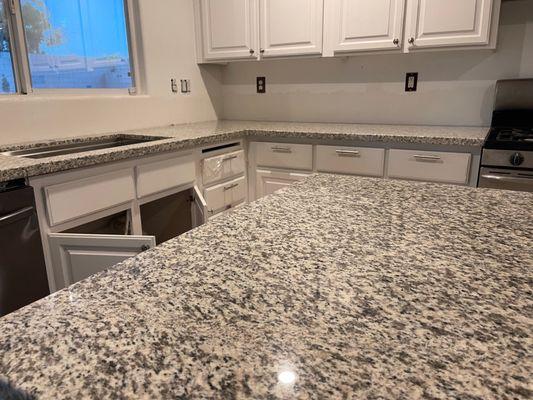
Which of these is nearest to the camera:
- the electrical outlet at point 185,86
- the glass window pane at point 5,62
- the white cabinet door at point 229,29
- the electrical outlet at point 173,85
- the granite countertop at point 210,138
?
the granite countertop at point 210,138

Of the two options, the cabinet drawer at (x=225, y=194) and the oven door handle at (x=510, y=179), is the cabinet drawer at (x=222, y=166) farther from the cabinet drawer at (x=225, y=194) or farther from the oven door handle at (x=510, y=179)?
the oven door handle at (x=510, y=179)

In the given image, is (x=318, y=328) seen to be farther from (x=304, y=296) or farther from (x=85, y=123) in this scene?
(x=85, y=123)

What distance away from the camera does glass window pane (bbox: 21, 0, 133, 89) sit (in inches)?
85.7

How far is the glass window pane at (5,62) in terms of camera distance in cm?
204

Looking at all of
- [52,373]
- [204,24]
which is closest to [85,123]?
[204,24]

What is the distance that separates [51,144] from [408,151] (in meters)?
1.95

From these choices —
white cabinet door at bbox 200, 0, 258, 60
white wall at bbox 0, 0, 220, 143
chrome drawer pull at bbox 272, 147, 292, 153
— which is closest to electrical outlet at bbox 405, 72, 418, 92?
chrome drawer pull at bbox 272, 147, 292, 153

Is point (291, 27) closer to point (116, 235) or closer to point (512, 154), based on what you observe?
A: point (512, 154)

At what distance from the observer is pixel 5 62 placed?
207cm

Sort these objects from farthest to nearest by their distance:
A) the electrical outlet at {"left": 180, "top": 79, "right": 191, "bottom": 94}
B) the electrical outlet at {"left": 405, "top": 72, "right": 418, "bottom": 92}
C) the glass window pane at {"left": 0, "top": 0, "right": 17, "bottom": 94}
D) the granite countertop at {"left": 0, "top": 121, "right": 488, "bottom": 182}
Result: the electrical outlet at {"left": 180, "top": 79, "right": 191, "bottom": 94}, the electrical outlet at {"left": 405, "top": 72, "right": 418, "bottom": 92}, the glass window pane at {"left": 0, "top": 0, "right": 17, "bottom": 94}, the granite countertop at {"left": 0, "top": 121, "right": 488, "bottom": 182}

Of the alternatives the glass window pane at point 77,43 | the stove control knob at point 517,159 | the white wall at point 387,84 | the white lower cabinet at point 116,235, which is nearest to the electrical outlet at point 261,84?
the white wall at point 387,84

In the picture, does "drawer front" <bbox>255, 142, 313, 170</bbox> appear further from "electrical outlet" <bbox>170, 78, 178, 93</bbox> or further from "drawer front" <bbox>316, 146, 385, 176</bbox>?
"electrical outlet" <bbox>170, 78, 178, 93</bbox>

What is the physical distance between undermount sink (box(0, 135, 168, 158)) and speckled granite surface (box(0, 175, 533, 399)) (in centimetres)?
159

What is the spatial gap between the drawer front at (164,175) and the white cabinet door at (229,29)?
112 cm
